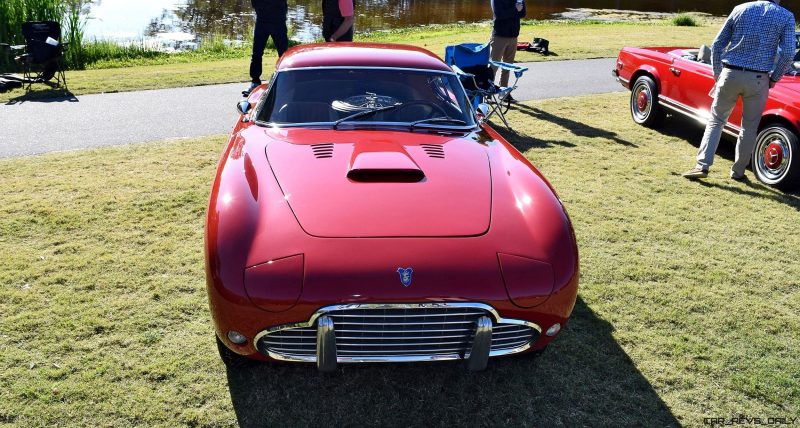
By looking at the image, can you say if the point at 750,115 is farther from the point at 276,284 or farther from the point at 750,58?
the point at 276,284

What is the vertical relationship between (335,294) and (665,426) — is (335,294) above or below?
above

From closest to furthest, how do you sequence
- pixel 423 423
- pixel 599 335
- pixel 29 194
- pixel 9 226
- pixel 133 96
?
pixel 423 423
pixel 599 335
pixel 9 226
pixel 29 194
pixel 133 96

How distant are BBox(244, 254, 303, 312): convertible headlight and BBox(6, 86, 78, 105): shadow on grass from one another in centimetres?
754

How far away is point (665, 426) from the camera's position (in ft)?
9.61

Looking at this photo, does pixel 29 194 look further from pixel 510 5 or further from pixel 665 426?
pixel 510 5

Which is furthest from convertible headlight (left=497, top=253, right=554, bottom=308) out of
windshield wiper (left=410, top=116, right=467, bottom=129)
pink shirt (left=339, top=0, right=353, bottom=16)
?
pink shirt (left=339, top=0, right=353, bottom=16)

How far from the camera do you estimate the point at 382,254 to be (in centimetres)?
273

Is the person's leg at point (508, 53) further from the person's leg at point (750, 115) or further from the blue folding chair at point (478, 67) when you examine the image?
the person's leg at point (750, 115)

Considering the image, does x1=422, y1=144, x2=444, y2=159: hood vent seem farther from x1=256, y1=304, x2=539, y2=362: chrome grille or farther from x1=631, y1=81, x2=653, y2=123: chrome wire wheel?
x1=631, y1=81, x2=653, y2=123: chrome wire wheel

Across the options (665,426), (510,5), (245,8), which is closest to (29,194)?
(665,426)

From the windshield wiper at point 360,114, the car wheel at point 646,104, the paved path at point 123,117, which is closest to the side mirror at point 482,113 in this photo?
the windshield wiper at point 360,114

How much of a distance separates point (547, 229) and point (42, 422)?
2493mm

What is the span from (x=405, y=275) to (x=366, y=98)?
1.97 meters

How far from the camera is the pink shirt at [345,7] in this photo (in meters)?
8.71
